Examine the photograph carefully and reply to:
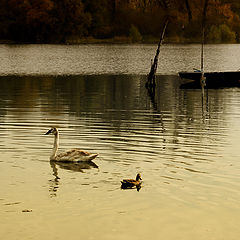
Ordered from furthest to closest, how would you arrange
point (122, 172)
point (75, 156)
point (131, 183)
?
1. point (75, 156)
2. point (122, 172)
3. point (131, 183)

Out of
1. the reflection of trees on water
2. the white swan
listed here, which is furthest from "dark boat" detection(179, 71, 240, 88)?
the white swan

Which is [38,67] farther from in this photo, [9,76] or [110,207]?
[110,207]

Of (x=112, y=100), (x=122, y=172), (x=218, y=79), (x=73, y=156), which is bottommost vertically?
(x=122, y=172)

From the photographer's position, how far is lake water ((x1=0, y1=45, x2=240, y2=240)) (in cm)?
1589

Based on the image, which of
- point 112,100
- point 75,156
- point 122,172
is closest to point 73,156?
point 75,156

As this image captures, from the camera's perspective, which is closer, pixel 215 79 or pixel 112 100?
pixel 112 100

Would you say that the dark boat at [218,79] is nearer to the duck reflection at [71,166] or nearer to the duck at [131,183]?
the duck reflection at [71,166]

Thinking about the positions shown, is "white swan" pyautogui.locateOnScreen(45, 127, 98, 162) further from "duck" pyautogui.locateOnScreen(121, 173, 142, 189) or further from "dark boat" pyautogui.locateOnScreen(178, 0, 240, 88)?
"dark boat" pyautogui.locateOnScreen(178, 0, 240, 88)

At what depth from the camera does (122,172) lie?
20938mm

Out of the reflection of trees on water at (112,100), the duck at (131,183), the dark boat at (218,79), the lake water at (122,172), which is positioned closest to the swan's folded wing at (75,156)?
the lake water at (122,172)

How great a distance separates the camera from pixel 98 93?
5119cm

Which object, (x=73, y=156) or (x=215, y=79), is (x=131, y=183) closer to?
(x=73, y=156)

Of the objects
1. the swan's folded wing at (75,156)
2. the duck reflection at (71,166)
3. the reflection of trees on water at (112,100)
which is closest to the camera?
the duck reflection at (71,166)

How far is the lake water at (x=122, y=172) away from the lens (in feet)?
52.1
